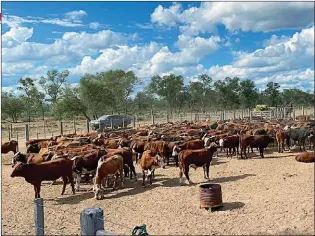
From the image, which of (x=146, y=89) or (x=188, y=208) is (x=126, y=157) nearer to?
(x=188, y=208)

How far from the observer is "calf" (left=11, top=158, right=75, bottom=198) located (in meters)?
10.8

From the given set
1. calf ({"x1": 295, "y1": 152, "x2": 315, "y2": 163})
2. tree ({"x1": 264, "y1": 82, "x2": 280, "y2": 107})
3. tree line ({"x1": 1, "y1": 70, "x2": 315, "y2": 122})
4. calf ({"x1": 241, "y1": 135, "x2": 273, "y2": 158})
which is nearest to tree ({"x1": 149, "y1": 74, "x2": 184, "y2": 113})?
tree line ({"x1": 1, "y1": 70, "x2": 315, "y2": 122})

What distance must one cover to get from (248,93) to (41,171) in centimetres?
5741

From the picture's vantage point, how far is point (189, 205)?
9555mm

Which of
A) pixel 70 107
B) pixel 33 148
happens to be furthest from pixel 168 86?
pixel 33 148

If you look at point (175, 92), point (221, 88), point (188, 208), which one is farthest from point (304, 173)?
point (175, 92)

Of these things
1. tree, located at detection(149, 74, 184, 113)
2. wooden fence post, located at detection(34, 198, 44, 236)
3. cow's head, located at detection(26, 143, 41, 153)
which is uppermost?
tree, located at detection(149, 74, 184, 113)

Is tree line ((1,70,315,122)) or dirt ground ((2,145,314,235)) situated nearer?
dirt ground ((2,145,314,235))

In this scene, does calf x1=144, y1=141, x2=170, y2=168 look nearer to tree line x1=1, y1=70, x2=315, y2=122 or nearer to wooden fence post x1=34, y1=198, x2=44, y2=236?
wooden fence post x1=34, y1=198, x2=44, y2=236

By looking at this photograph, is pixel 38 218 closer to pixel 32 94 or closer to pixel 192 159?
pixel 192 159

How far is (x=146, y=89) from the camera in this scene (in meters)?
75.7

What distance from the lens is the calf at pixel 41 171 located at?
35.6 feet

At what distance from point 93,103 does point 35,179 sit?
35.3m

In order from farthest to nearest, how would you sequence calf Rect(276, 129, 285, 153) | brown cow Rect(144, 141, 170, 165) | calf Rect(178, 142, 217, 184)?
1. calf Rect(276, 129, 285, 153)
2. brown cow Rect(144, 141, 170, 165)
3. calf Rect(178, 142, 217, 184)
